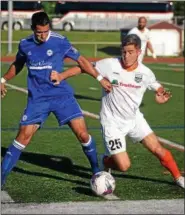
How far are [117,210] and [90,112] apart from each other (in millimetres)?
8822

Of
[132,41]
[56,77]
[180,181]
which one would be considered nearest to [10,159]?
[56,77]

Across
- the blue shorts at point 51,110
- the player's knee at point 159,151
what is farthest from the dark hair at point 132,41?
the player's knee at point 159,151

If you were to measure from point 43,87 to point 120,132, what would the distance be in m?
1.05

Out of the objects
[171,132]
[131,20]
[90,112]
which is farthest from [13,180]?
[131,20]

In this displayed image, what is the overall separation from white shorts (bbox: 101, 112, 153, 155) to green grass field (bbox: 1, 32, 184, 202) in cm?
50

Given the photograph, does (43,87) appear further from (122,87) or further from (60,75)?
(122,87)

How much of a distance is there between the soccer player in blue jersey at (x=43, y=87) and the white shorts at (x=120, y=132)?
1.01ft

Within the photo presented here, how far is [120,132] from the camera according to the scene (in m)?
9.83

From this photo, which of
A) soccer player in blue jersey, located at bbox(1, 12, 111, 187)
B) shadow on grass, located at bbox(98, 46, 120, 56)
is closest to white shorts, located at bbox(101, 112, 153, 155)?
soccer player in blue jersey, located at bbox(1, 12, 111, 187)

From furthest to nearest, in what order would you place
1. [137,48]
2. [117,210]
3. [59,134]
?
1. [59,134]
2. [137,48]
3. [117,210]

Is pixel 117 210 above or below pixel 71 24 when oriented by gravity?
above

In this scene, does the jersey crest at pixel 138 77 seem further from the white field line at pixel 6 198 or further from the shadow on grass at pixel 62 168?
the white field line at pixel 6 198

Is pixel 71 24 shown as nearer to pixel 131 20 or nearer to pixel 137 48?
pixel 131 20

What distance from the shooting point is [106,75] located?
9.57 m
